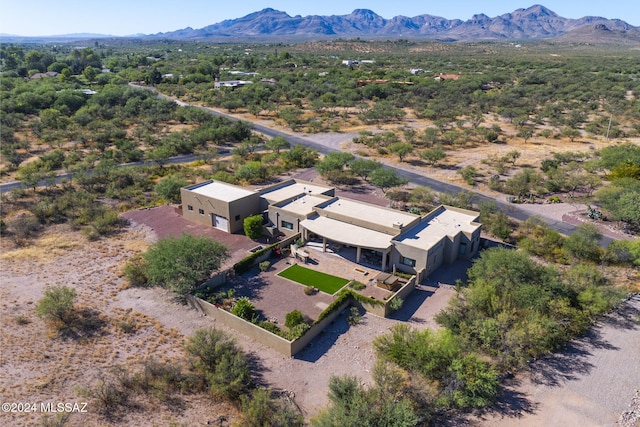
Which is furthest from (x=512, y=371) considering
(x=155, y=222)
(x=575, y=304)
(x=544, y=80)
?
(x=544, y=80)

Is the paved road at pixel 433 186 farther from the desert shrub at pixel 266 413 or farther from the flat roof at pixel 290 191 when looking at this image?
the desert shrub at pixel 266 413

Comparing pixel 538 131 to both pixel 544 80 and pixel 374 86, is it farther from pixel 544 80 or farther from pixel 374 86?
pixel 544 80

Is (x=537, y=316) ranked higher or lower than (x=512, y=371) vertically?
higher

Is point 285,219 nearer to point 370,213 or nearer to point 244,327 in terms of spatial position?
point 370,213

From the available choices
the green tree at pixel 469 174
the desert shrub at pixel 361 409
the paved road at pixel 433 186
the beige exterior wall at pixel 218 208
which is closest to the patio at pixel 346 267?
the beige exterior wall at pixel 218 208

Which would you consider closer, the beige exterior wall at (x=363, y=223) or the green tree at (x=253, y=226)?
the beige exterior wall at (x=363, y=223)

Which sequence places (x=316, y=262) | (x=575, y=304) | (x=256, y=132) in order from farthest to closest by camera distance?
(x=256, y=132) < (x=316, y=262) < (x=575, y=304)
